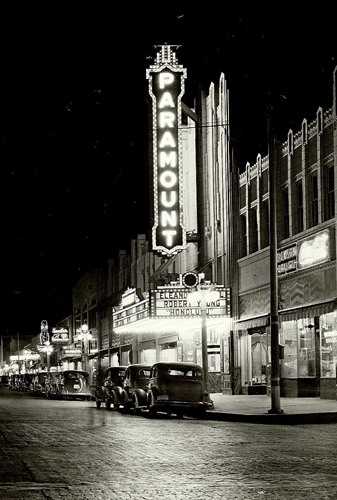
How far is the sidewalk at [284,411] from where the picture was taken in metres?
25.4

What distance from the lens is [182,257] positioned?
50.5 m

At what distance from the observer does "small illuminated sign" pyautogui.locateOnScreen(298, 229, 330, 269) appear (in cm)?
3170

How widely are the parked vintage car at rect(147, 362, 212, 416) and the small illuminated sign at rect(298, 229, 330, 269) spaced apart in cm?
580

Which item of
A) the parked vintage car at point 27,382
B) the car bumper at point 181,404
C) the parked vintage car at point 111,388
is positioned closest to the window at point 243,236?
the parked vintage car at point 111,388

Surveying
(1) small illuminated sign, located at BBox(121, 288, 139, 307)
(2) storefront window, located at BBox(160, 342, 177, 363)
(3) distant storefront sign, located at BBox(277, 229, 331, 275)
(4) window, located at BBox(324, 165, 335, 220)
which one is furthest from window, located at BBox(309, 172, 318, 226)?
(2) storefront window, located at BBox(160, 342, 177, 363)

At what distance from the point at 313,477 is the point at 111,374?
25.0 metres

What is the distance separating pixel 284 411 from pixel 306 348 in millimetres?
8269

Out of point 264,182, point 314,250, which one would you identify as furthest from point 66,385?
point 314,250

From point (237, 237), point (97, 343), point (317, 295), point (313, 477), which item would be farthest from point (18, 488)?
point (97, 343)

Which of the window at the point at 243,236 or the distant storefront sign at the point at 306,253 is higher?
the window at the point at 243,236

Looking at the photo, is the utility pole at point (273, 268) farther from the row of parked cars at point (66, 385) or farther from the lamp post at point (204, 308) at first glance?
the row of parked cars at point (66, 385)

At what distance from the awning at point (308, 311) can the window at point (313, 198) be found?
2.93 m

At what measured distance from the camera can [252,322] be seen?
39375mm

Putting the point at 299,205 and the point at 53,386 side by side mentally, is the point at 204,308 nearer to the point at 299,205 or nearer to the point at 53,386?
the point at 299,205
